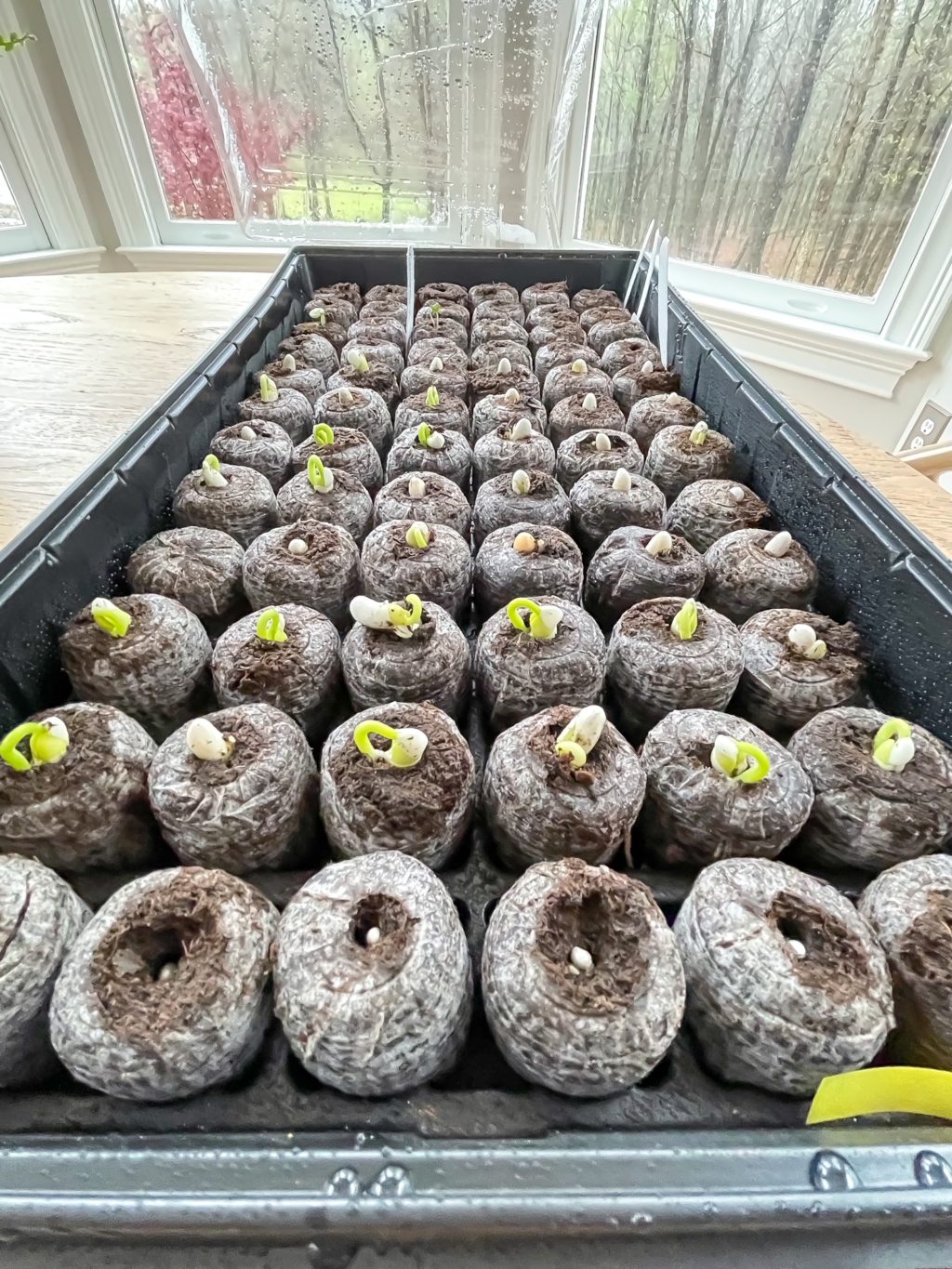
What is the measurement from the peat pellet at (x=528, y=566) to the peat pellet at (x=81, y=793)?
0.64 meters

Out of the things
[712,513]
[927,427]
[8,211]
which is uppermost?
[712,513]

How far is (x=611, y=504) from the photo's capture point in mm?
1468

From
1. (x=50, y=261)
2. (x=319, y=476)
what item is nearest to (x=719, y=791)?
(x=319, y=476)

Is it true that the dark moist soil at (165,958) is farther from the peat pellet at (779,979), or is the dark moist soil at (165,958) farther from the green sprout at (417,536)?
the green sprout at (417,536)

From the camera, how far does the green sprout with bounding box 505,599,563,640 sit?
1027mm

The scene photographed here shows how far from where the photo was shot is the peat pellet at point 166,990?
664mm

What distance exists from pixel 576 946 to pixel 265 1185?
345mm

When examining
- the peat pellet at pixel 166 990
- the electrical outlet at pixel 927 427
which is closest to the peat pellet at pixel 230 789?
the peat pellet at pixel 166 990

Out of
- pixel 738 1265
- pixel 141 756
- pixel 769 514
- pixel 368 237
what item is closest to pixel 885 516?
pixel 769 514

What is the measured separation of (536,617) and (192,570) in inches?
26.2

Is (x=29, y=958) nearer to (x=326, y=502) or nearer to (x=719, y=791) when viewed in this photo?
(x=719, y=791)

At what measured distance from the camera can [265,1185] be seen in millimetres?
595

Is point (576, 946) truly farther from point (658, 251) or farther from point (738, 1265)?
point (658, 251)

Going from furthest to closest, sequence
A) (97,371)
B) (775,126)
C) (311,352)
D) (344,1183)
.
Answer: (775,126)
(97,371)
(311,352)
(344,1183)
